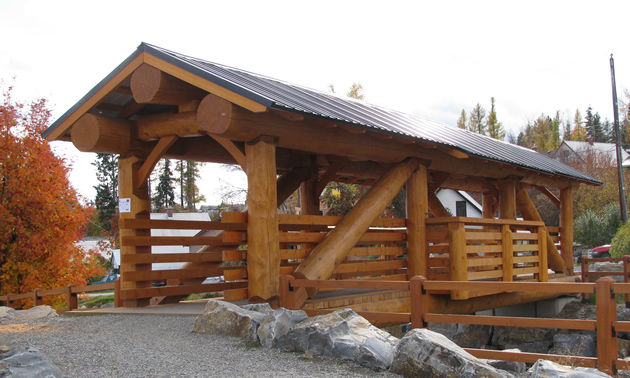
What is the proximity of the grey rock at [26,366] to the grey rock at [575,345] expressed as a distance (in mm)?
10297

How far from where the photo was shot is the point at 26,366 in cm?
445

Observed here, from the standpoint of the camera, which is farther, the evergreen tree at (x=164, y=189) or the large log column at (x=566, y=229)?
the evergreen tree at (x=164, y=189)

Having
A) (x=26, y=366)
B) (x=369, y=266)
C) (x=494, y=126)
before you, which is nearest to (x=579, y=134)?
(x=494, y=126)

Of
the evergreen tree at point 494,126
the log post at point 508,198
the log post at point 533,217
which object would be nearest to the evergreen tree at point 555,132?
the evergreen tree at point 494,126

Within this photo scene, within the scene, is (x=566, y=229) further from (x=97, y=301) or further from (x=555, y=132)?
(x=555, y=132)

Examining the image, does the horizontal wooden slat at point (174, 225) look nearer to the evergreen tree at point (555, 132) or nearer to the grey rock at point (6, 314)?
the grey rock at point (6, 314)

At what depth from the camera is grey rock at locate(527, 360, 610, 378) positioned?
16.3 ft

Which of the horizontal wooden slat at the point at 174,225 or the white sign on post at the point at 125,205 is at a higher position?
the white sign on post at the point at 125,205

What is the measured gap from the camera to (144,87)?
794cm

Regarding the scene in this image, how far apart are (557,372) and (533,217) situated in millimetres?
9809

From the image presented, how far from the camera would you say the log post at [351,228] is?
25.9ft

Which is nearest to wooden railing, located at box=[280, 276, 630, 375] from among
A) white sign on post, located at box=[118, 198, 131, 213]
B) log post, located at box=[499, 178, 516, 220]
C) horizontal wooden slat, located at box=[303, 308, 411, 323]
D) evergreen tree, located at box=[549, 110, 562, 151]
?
horizontal wooden slat, located at box=[303, 308, 411, 323]

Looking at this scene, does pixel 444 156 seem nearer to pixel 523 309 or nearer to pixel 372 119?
pixel 372 119

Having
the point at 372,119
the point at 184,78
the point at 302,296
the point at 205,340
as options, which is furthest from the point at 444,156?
the point at 205,340
